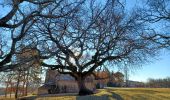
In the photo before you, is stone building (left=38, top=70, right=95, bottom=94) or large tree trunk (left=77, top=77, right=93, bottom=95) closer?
large tree trunk (left=77, top=77, right=93, bottom=95)

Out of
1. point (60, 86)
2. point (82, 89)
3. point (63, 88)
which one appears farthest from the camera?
point (60, 86)

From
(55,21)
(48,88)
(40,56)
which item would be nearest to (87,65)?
(55,21)

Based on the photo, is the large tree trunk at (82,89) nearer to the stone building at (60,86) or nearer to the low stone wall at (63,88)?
the stone building at (60,86)

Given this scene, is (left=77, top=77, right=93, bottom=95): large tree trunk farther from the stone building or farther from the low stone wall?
the low stone wall

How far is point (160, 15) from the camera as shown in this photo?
3275 cm

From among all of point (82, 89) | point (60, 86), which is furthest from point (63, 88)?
point (82, 89)

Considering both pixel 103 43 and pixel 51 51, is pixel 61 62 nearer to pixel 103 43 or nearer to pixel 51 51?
pixel 103 43

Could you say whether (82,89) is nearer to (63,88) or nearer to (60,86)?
(63,88)

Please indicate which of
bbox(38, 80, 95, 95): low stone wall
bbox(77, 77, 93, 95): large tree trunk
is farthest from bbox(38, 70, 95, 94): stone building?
bbox(77, 77, 93, 95): large tree trunk

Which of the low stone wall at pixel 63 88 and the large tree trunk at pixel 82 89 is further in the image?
the low stone wall at pixel 63 88

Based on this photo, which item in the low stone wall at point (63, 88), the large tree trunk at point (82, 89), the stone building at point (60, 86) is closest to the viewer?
the large tree trunk at point (82, 89)

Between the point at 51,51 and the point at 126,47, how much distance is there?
54.2 ft

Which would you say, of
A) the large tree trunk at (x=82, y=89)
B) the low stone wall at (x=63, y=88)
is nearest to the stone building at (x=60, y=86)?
the low stone wall at (x=63, y=88)

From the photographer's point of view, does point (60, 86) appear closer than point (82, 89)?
No
